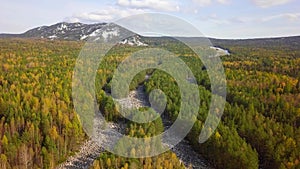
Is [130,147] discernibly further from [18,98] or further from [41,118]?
[18,98]

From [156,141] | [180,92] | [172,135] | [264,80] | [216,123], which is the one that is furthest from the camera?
[264,80]

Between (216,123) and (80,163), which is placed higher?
(216,123)

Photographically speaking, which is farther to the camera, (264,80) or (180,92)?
(264,80)

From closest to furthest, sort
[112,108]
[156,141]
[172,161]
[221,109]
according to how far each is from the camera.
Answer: [172,161] < [156,141] < [221,109] < [112,108]

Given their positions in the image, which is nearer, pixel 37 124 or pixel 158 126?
pixel 37 124

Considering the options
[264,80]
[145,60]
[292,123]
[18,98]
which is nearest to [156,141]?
[292,123]

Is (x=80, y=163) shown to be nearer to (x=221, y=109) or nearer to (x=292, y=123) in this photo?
(x=221, y=109)

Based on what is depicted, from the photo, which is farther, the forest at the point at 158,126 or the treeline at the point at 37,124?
the treeline at the point at 37,124

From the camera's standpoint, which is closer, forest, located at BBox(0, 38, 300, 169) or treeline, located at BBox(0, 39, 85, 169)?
forest, located at BBox(0, 38, 300, 169)

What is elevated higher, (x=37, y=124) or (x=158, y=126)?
(x=37, y=124)
